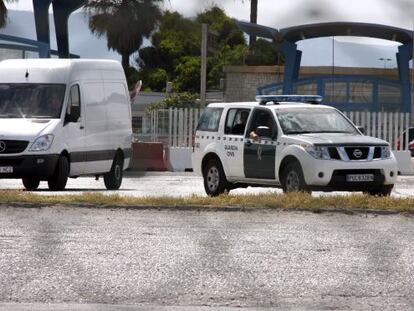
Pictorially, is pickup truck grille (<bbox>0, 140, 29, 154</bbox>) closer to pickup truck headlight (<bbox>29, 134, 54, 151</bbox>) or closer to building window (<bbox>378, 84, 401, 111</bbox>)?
pickup truck headlight (<bbox>29, 134, 54, 151</bbox>)

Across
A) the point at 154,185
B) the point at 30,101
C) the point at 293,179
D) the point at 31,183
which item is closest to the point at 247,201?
the point at 293,179

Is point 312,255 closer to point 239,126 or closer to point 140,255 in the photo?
point 140,255

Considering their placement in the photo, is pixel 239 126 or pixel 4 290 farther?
pixel 239 126

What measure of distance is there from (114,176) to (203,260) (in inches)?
555

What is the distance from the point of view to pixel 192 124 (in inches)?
1372

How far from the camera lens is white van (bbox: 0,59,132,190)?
18719 mm

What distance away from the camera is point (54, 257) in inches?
322

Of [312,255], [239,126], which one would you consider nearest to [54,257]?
[312,255]

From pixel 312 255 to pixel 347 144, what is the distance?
312 inches

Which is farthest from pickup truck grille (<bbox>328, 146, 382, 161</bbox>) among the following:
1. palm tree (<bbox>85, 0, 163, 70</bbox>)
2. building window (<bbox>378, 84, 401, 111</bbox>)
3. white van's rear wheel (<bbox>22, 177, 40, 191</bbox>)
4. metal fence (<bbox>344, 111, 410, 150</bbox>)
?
building window (<bbox>378, 84, 401, 111</bbox>)

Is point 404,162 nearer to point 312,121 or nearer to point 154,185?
point 154,185

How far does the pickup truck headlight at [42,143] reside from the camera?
18.7 meters

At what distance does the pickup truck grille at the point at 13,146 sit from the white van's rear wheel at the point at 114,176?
3.50m

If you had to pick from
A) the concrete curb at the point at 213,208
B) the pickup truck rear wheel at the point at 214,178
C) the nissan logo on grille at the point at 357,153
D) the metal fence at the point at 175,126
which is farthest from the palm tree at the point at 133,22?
the metal fence at the point at 175,126
